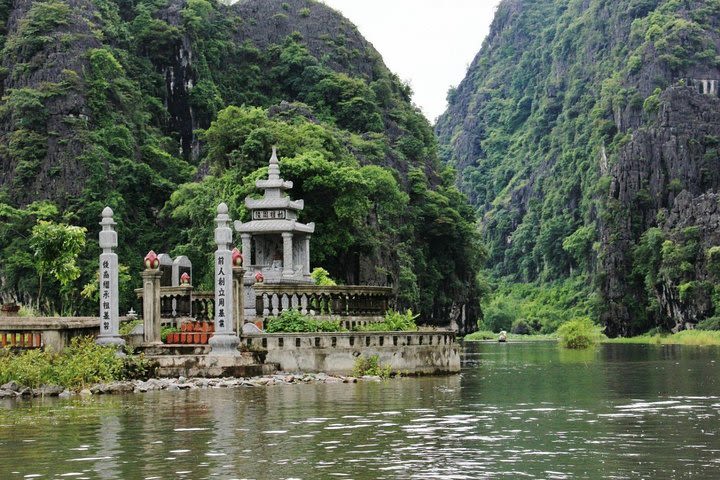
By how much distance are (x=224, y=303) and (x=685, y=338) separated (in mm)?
70963

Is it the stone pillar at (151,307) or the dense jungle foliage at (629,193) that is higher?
the dense jungle foliage at (629,193)

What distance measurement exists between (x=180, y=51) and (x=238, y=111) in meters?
35.7

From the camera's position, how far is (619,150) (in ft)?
480

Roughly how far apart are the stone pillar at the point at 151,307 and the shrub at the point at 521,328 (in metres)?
112

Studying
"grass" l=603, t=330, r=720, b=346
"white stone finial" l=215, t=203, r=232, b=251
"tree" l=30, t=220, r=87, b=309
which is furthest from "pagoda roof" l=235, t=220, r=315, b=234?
"grass" l=603, t=330, r=720, b=346

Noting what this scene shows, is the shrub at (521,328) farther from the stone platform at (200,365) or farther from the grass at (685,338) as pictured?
the stone platform at (200,365)

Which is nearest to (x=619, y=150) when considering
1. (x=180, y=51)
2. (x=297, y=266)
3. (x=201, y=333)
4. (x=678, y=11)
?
(x=678, y=11)

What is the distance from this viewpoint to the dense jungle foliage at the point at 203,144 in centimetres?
6525

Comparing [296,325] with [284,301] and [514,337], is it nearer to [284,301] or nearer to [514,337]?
[284,301]

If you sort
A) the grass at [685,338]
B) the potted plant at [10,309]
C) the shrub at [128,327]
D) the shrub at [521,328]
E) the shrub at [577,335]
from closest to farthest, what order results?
the shrub at [128,327] → the potted plant at [10,309] → the shrub at [577,335] → the grass at [685,338] → the shrub at [521,328]

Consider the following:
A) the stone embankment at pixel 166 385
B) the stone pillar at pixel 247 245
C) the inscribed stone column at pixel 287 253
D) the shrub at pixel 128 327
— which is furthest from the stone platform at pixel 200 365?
the inscribed stone column at pixel 287 253

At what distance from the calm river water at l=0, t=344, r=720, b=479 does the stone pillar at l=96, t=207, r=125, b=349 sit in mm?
3694

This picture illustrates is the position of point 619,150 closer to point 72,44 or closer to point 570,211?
point 570,211

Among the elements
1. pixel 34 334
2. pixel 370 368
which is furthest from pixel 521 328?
pixel 34 334
